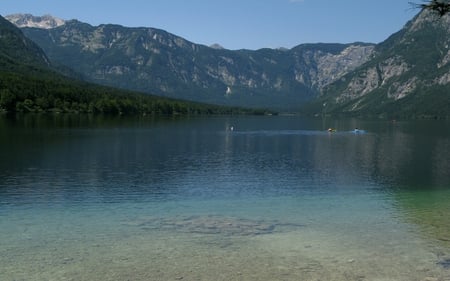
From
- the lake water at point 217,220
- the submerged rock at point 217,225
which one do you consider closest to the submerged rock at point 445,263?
the lake water at point 217,220

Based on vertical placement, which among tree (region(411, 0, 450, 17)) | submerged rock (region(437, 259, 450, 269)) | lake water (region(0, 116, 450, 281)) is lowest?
lake water (region(0, 116, 450, 281))

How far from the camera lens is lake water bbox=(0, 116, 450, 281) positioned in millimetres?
24297

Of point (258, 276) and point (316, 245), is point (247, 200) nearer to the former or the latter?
point (316, 245)

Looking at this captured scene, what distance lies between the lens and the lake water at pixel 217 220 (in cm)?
2430

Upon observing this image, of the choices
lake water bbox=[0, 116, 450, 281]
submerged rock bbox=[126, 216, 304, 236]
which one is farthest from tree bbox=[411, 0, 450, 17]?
submerged rock bbox=[126, 216, 304, 236]

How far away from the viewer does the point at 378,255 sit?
27.1m

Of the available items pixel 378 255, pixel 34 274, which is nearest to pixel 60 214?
pixel 34 274

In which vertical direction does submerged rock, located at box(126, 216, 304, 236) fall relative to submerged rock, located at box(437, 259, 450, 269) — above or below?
below

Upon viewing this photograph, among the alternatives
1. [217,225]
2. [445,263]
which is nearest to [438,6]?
[445,263]

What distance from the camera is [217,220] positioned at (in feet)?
115

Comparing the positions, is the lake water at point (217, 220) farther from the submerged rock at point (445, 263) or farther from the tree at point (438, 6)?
the tree at point (438, 6)

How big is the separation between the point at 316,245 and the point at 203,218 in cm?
983

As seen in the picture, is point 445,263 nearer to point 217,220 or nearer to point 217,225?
point 217,225

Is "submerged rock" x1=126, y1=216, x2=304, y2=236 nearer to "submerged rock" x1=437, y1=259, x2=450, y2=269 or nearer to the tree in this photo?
"submerged rock" x1=437, y1=259, x2=450, y2=269
